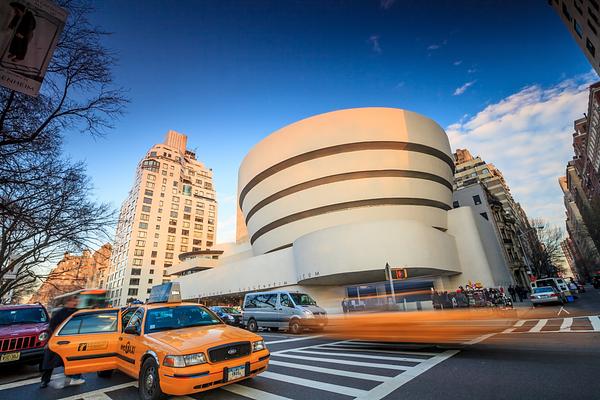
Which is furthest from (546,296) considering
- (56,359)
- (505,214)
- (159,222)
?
(159,222)

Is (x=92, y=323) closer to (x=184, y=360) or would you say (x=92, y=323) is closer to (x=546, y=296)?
(x=184, y=360)

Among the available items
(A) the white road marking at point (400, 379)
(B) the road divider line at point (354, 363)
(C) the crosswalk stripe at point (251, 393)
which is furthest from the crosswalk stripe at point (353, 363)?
(C) the crosswalk stripe at point (251, 393)

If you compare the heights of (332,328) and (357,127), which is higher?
(357,127)

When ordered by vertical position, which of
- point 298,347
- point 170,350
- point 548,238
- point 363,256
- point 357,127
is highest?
point 357,127

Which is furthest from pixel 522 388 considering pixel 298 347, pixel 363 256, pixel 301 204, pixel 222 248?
pixel 222 248

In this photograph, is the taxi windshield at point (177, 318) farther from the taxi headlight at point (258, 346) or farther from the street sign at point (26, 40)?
the street sign at point (26, 40)

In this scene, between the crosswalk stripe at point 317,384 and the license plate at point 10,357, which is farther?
the license plate at point 10,357

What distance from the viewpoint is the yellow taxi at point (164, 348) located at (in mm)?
4074

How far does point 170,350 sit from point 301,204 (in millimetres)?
33689

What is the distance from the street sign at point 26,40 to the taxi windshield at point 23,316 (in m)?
8.64

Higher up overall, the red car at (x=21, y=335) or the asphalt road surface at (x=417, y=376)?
the red car at (x=21, y=335)

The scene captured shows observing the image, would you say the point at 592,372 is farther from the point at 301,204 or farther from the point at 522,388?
the point at 301,204

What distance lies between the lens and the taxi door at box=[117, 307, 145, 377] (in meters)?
4.96

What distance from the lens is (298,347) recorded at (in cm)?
959
